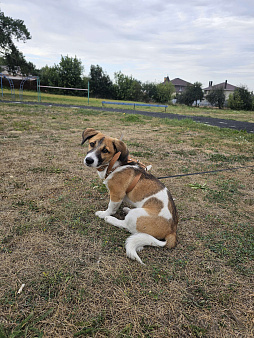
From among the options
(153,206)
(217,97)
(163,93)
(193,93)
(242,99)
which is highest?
(163,93)

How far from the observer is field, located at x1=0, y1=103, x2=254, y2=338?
1.71 m

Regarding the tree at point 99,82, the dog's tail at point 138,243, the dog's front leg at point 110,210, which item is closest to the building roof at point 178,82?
the tree at point 99,82

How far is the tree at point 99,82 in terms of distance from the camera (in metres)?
45.0

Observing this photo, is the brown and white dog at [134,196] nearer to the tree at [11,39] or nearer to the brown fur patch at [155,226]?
the brown fur patch at [155,226]

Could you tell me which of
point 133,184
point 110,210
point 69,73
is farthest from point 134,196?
point 69,73

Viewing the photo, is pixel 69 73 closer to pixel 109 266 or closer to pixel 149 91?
pixel 149 91

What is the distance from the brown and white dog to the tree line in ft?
107

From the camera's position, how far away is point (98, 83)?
45.1 meters

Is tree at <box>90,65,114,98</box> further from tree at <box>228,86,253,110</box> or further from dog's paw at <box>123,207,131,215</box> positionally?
dog's paw at <box>123,207,131,215</box>

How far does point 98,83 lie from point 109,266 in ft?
155

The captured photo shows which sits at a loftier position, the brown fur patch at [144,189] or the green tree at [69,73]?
the green tree at [69,73]

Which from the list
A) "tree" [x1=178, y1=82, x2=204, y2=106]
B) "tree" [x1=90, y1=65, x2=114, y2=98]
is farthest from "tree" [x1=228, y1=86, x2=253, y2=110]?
"tree" [x1=90, y1=65, x2=114, y2=98]

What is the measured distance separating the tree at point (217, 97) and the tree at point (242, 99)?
2707mm

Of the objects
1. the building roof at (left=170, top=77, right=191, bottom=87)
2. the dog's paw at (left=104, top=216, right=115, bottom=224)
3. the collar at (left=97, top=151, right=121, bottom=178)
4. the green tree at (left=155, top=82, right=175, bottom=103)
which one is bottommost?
the dog's paw at (left=104, top=216, right=115, bottom=224)
